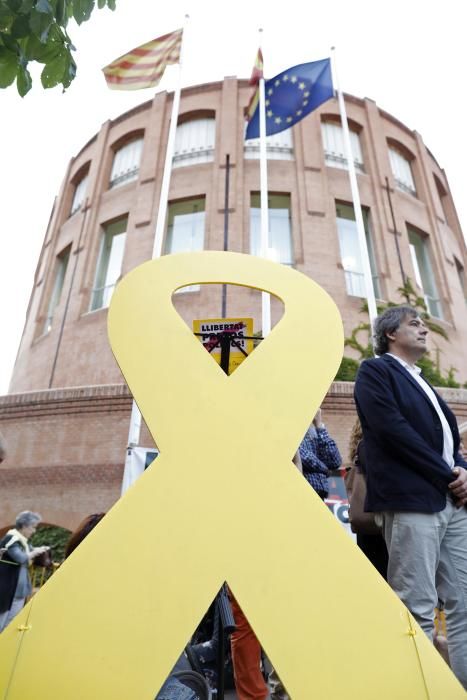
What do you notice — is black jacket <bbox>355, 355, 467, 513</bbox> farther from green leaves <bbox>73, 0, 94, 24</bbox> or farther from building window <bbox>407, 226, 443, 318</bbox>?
building window <bbox>407, 226, 443, 318</bbox>

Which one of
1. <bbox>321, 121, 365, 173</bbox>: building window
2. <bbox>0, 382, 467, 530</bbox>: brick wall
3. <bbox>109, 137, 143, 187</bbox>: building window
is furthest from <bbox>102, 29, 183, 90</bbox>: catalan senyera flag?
<bbox>321, 121, 365, 173</bbox>: building window

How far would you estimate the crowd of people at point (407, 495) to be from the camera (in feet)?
6.59

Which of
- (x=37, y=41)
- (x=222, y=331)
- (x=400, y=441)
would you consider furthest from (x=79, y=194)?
(x=400, y=441)

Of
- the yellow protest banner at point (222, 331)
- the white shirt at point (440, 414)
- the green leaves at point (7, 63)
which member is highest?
the green leaves at point (7, 63)

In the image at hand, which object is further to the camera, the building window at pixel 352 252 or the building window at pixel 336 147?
the building window at pixel 336 147

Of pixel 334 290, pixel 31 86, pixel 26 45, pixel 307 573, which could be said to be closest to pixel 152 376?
pixel 307 573

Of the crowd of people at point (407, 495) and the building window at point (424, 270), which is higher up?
the building window at point (424, 270)

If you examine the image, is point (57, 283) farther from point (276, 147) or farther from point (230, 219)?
point (276, 147)

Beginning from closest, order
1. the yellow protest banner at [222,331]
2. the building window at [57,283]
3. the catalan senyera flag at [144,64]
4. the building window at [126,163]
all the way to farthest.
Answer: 1. the yellow protest banner at [222,331]
2. the catalan senyera flag at [144,64]
3. the building window at [57,283]
4. the building window at [126,163]

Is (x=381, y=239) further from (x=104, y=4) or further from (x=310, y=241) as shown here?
(x=104, y=4)

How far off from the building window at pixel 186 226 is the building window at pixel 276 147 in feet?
7.95

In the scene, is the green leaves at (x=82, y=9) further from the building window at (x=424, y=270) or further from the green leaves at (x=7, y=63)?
the building window at (x=424, y=270)

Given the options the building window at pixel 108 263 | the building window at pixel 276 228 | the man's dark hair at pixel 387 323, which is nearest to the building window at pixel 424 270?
the building window at pixel 276 228

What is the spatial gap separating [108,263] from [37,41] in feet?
46.1
